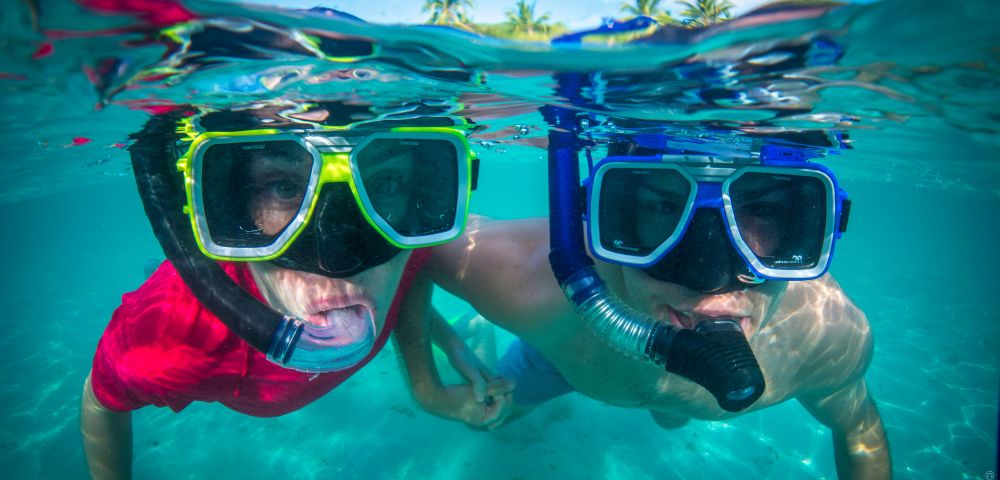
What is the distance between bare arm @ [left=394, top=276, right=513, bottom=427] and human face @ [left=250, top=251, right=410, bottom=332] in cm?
111

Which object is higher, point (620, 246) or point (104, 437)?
point (620, 246)

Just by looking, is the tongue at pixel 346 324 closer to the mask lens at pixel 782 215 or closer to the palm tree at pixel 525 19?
the palm tree at pixel 525 19

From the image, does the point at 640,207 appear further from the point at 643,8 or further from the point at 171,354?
the point at 171,354

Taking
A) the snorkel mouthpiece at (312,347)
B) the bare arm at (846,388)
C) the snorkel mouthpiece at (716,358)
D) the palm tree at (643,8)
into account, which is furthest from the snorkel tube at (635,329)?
the bare arm at (846,388)

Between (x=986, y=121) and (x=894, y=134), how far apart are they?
2.85 m

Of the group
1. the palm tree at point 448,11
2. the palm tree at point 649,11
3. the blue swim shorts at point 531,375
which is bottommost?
the blue swim shorts at point 531,375

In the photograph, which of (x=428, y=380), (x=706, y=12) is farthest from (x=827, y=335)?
(x=428, y=380)

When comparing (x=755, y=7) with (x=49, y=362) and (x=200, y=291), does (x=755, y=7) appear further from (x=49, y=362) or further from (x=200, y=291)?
(x=49, y=362)

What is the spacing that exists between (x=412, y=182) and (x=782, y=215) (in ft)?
7.91

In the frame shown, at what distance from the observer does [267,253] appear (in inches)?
91.4

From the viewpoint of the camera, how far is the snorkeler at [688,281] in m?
2.42

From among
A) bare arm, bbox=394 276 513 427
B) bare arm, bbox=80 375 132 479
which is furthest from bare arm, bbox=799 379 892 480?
bare arm, bbox=80 375 132 479

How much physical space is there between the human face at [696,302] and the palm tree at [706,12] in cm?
151

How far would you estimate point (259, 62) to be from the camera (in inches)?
116
